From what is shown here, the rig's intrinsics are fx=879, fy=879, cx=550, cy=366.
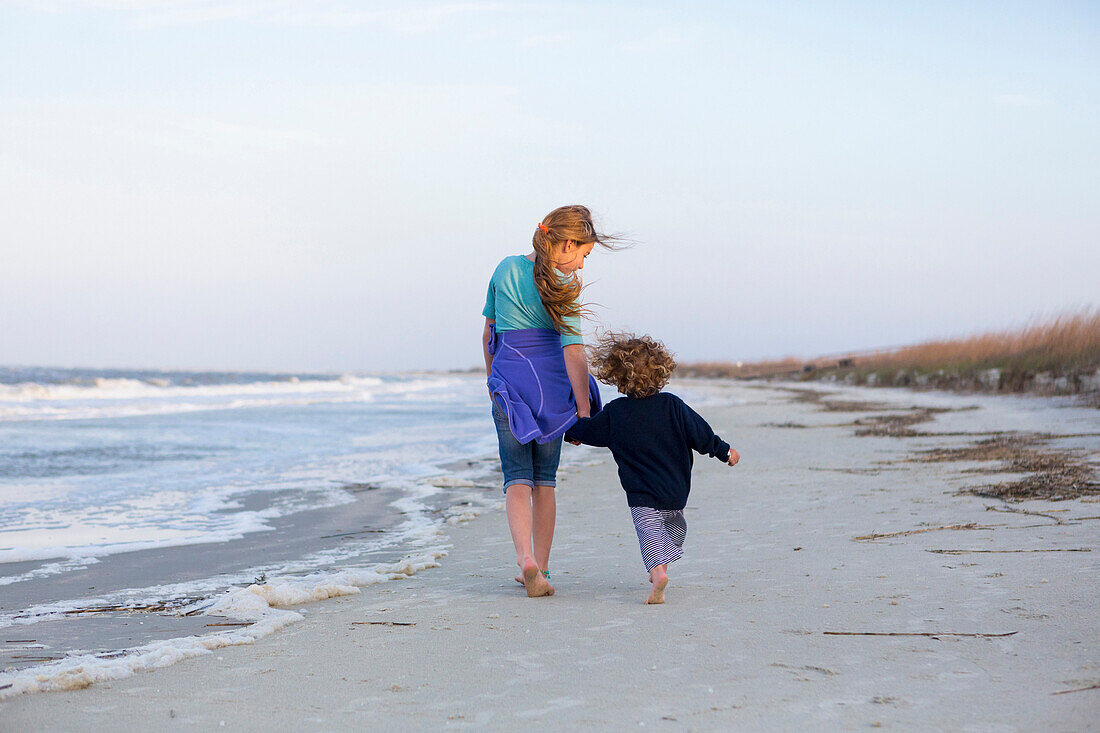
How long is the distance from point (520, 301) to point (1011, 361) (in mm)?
17928

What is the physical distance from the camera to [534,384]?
11.9ft

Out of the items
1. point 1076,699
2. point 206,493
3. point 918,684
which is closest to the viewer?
point 1076,699

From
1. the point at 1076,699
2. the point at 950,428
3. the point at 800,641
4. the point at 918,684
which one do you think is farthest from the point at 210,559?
the point at 950,428

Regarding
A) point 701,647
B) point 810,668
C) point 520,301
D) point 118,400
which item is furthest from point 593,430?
point 118,400

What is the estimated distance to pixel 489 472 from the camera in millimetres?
8586

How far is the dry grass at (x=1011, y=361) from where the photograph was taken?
15094mm

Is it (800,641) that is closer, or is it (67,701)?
(67,701)

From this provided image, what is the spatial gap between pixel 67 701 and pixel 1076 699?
255cm

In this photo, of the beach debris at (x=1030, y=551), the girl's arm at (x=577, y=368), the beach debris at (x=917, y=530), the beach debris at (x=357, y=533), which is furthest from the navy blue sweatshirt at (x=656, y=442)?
the beach debris at (x=357, y=533)

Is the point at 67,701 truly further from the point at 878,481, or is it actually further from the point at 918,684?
the point at 878,481

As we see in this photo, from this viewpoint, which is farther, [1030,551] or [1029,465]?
[1029,465]

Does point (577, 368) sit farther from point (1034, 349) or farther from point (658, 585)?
point (1034, 349)

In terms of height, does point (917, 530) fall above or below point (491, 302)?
below

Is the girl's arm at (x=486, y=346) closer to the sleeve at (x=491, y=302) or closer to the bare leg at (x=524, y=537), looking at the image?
the sleeve at (x=491, y=302)
